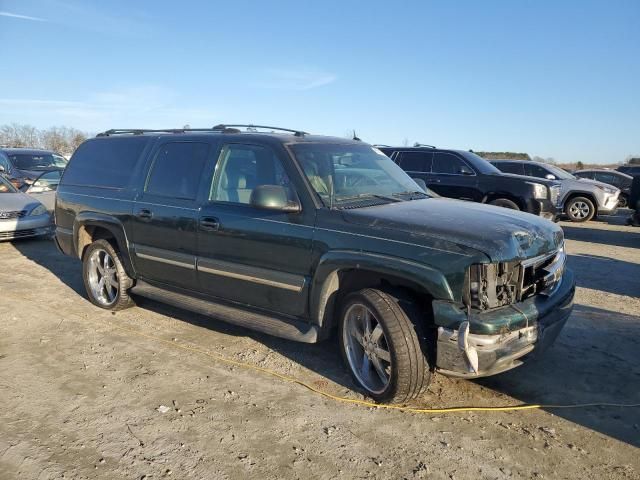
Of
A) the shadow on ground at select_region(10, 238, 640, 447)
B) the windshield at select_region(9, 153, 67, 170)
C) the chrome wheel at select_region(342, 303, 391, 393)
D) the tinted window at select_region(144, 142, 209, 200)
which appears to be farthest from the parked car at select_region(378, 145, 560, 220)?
the windshield at select_region(9, 153, 67, 170)

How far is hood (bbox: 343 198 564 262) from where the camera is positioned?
335cm

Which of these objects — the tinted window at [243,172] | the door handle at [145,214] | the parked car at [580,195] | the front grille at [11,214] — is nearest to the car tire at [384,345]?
the tinted window at [243,172]

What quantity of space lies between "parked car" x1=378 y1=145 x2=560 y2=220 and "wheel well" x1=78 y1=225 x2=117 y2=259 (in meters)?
6.59

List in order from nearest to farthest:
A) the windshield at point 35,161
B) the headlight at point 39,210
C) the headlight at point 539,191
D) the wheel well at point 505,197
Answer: the headlight at point 39,210, the headlight at point 539,191, the wheel well at point 505,197, the windshield at point 35,161

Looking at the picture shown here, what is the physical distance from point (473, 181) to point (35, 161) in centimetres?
1152

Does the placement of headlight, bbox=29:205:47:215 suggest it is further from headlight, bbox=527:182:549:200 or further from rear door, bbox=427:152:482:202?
headlight, bbox=527:182:549:200

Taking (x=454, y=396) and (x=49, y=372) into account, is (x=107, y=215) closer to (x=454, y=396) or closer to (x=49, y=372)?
(x=49, y=372)

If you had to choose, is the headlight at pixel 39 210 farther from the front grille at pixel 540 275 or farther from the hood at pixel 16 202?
the front grille at pixel 540 275

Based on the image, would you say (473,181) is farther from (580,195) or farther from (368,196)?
(368,196)

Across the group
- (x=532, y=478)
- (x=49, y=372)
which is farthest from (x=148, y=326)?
(x=532, y=478)

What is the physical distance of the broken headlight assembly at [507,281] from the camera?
3.27 metres

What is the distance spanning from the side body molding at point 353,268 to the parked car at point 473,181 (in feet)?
24.0

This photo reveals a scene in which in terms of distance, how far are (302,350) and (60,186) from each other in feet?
12.2

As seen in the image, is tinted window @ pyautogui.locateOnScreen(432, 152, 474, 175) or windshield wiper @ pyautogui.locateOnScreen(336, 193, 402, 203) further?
tinted window @ pyautogui.locateOnScreen(432, 152, 474, 175)
